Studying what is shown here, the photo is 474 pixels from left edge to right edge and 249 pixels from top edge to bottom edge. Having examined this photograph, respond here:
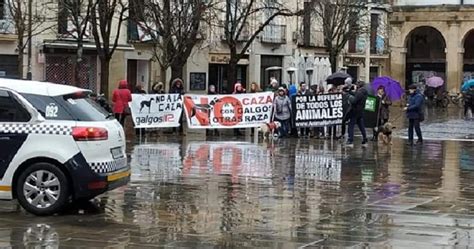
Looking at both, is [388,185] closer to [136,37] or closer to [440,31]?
[136,37]

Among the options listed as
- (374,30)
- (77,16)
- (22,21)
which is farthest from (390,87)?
(374,30)

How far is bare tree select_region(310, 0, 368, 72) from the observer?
5377 cm

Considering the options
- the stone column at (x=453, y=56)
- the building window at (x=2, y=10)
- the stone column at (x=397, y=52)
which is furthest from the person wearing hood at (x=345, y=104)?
the stone column at (x=397, y=52)

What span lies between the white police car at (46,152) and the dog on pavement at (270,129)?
51.9 feet

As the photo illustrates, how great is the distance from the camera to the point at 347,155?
2202cm

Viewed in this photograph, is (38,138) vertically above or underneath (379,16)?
underneath

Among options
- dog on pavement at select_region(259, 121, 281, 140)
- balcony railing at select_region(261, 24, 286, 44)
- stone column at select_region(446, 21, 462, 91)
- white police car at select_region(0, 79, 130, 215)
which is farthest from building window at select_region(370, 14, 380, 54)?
white police car at select_region(0, 79, 130, 215)

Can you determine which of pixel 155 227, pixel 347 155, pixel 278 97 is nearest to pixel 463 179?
pixel 347 155

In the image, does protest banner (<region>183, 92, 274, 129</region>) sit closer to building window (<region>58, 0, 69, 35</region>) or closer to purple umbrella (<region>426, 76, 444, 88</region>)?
building window (<region>58, 0, 69, 35</region>)

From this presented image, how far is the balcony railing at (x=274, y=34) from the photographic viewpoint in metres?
53.3

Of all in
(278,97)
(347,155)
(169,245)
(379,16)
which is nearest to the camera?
(169,245)

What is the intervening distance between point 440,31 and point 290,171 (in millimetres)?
50839

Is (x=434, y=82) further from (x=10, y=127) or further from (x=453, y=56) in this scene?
(x=10, y=127)

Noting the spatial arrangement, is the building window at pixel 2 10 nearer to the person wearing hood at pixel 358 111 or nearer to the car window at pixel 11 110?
the person wearing hood at pixel 358 111
